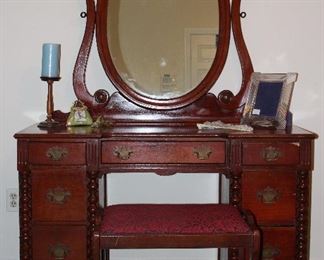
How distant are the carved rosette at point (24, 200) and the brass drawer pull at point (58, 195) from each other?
9 cm

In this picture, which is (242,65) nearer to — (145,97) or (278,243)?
(145,97)

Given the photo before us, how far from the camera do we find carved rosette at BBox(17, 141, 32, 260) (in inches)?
78.2

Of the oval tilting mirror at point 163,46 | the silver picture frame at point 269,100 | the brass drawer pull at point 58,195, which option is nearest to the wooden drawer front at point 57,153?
the brass drawer pull at point 58,195

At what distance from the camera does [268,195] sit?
6.68ft

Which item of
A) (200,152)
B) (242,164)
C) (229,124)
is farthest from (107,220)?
(229,124)

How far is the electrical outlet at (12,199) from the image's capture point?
8.20 ft

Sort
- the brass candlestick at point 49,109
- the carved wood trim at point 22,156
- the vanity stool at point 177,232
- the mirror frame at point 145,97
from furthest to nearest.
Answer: the mirror frame at point 145,97
the brass candlestick at point 49,109
the carved wood trim at point 22,156
the vanity stool at point 177,232

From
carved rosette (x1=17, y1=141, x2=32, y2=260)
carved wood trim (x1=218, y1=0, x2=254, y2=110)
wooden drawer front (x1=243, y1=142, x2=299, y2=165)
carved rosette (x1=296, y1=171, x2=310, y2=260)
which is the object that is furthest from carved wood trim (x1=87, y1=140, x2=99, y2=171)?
carved rosette (x1=296, y1=171, x2=310, y2=260)

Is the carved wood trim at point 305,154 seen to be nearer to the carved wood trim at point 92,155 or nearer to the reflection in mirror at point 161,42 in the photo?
the reflection in mirror at point 161,42

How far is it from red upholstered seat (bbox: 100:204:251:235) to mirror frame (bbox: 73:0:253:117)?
21.7 inches

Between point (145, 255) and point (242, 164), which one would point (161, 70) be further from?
point (145, 255)

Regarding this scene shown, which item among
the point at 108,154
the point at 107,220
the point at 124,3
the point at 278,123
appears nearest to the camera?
the point at 107,220

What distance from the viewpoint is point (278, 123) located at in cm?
219

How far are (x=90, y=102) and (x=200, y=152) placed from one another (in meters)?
0.67
